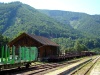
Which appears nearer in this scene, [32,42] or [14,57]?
[14,57]

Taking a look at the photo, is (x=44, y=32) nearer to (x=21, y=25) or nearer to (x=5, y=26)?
(x=21, y=25)

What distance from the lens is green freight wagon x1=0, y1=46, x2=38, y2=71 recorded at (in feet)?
62.0

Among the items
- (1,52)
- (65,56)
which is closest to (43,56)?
(65,56)

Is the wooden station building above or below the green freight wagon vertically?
above

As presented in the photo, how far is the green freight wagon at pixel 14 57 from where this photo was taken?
18905 millimetres

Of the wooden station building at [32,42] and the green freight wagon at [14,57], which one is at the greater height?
the wooden station building at [32,42]

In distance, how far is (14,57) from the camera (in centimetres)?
2088

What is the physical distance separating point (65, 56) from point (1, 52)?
31187 millimetres

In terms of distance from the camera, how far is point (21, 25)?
18500 cm

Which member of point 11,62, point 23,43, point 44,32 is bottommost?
point 11,62

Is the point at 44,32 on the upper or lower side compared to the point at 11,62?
upper

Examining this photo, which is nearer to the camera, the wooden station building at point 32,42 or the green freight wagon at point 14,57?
the green freight wagon at point 14,57

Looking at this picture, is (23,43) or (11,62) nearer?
(11,62)

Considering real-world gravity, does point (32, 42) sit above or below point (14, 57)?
above
